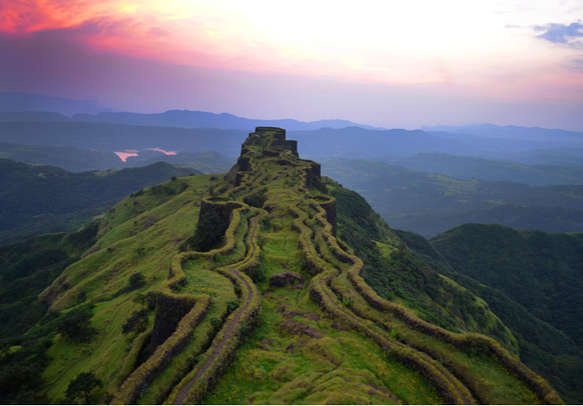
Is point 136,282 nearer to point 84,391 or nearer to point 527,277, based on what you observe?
point 84,391

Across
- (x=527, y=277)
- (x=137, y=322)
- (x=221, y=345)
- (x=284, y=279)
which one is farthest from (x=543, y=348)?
(x=221, y=345)

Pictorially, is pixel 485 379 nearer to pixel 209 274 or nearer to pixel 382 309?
pixel 382 309

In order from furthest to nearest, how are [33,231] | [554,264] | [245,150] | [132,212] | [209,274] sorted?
[33,231] → [554,264] → [132,212] → [245,150] → [209,274]

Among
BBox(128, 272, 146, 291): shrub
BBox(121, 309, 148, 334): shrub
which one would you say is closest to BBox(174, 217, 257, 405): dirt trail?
BBox(121, 309, 148, 334): shrub

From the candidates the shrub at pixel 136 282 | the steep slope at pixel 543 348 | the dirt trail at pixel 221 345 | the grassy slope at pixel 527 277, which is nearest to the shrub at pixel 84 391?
the dirt trail at pixel 221 345

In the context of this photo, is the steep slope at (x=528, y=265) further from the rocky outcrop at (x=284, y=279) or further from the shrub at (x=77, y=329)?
the shrub at (x=77, y=329)

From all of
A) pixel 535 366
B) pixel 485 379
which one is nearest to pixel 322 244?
pixel 485 379

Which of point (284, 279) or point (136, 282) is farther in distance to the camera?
point (136, 282)

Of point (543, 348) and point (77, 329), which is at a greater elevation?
point (77, 329)
